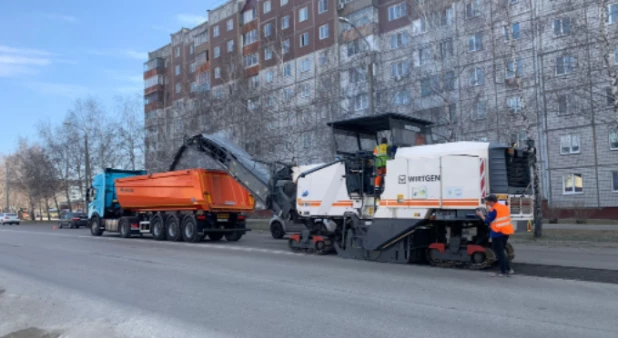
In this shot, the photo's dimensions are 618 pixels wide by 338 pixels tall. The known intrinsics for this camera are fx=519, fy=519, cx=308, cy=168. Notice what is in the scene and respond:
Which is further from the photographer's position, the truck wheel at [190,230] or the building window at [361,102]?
the building window at [361,102]

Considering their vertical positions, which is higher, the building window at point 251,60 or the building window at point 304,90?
the building window at point 251,60

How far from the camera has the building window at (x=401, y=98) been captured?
87.6ft

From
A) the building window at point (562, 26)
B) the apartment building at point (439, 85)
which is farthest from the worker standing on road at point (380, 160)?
the building window at point (562, 26)

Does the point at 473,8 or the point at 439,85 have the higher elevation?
the point at 473,8

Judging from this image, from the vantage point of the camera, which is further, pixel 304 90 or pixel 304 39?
pixel 304 39

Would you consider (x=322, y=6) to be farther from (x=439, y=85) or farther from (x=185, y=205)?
(x=185, y=205)

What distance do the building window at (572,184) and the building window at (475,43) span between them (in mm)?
13915

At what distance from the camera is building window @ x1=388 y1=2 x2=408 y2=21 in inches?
1344

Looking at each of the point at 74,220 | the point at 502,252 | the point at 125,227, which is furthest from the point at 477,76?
the point at 74,220

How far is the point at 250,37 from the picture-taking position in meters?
52.3

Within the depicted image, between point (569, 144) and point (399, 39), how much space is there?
13.7 meters

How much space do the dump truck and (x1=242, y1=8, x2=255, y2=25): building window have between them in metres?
34.3

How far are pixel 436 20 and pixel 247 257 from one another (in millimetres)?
17390

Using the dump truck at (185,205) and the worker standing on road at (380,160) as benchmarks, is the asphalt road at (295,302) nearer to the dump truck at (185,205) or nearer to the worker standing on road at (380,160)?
the worker standing on road at (380,160)
